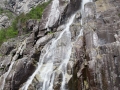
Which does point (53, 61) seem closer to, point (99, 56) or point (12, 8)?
point (99, 56)

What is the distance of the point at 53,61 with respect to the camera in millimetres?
34438

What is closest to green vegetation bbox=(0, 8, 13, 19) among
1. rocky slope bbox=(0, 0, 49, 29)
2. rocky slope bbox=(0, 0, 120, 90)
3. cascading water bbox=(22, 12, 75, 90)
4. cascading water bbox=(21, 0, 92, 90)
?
rocky slope bbox=(0, 0, 49, 29)

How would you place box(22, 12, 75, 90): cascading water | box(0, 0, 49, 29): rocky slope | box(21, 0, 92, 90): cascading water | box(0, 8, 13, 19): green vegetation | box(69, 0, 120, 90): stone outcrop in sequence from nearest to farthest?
box(69, 0, 120, 90): stone outcrop, box(21, 0, 92, 90): cascading water, box(22, 12, 75, 90): cascading water, box(0, 0, 49, 29): rocky slope, box(0, 8, 13, 19): green vegetation

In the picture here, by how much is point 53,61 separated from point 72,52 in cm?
401

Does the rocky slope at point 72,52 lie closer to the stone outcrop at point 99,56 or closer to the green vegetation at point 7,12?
the stone outcrop at point 99,56

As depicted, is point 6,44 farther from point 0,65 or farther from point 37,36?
point 37,36

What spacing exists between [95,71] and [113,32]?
29.7 ft

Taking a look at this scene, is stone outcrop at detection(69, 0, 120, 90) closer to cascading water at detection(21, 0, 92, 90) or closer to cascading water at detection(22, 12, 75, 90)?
cascading water at detection(21, 0, 92, 90)

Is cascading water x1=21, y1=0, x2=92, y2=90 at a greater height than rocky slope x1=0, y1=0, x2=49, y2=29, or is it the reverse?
cascading water x1=21, y1=0, x2=92, y2=90

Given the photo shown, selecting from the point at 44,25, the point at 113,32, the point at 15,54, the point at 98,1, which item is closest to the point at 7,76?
the point at 15,54

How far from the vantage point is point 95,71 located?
26.7 metres


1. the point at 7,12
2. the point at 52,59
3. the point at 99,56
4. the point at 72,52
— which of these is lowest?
the point at 7,12

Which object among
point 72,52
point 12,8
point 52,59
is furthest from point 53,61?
point 12,8

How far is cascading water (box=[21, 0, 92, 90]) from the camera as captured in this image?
3109 cm
